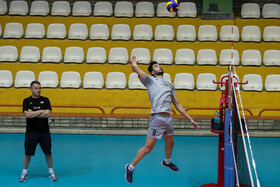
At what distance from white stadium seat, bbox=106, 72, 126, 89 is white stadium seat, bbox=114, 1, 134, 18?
312 centimetres

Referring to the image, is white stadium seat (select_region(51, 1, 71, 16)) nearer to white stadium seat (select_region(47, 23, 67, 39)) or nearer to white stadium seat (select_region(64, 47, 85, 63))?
white stadium seat (select_region(47, 23, 67, 39))

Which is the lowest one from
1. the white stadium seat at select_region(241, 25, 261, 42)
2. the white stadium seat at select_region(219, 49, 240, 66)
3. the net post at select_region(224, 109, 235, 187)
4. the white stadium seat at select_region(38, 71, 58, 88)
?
the net post at select_region(224, 109, 235, 187)

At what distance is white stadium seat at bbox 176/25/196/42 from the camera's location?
46.1 feet

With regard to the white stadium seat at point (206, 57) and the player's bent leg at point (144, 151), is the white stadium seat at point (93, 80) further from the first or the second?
the player's bent leg at point (144, 151)

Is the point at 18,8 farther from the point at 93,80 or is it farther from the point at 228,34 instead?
the point at 228,34

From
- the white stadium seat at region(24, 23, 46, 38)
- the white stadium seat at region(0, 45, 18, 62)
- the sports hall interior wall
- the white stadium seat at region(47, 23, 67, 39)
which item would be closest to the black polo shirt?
the sports hall interior wall

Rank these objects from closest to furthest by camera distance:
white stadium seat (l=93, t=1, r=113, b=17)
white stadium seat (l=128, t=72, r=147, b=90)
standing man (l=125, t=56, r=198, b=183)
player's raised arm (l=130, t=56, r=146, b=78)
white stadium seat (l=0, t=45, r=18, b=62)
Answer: player's raised arm (l=130, t=56, r=146, b=78)
standing man (l=125, t=56, r=198, b=183)
white stadium seat (l=128, t=72, r=147, b=90)
white stadium seat (l=0, t=45, r=18, b=62)
white stadium seat (l=93, t=1, r=113, b=17)

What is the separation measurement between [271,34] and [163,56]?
13.1 ft

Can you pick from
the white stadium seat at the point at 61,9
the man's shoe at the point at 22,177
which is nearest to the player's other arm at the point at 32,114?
the man's shoe at the point at 22,177

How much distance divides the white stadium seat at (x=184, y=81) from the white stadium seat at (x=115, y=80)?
1657mm

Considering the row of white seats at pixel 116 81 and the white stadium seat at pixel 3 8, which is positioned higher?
the white stadium seat at pixel 3 8

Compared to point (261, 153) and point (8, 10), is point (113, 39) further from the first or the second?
point (261, 153)

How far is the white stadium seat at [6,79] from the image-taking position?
42.3 ft

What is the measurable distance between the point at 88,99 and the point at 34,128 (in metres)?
5.35
